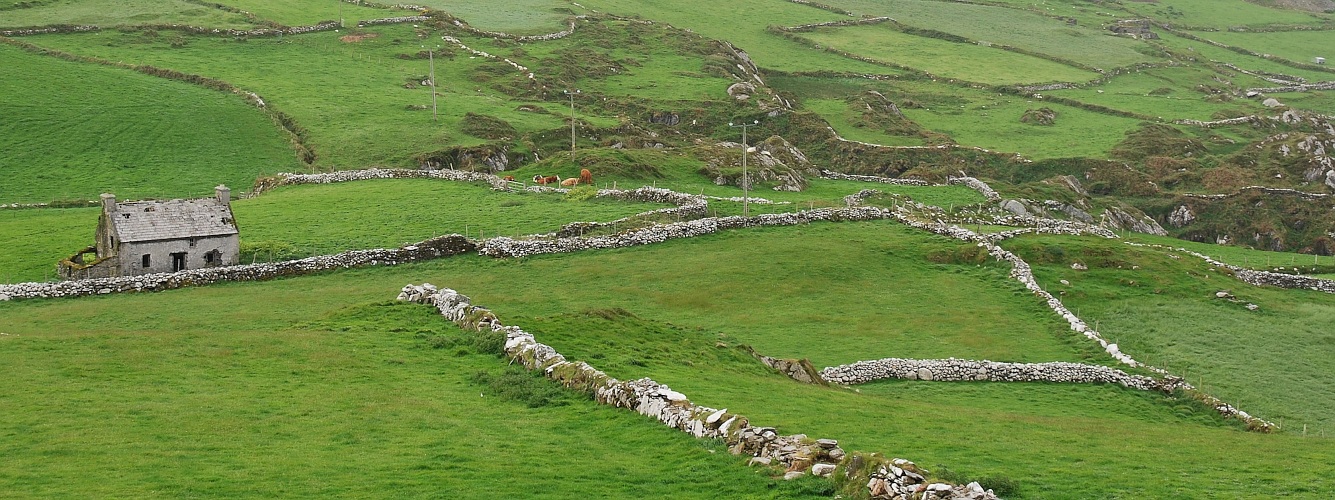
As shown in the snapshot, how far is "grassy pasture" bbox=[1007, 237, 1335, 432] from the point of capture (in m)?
45.2

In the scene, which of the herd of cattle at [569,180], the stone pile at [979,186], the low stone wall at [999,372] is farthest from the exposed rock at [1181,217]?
the low stone wall at [999,372]

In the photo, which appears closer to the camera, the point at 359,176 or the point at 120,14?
the point at 359,176

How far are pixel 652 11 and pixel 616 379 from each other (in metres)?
167

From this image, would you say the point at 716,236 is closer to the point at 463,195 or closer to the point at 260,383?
the point at 463,195

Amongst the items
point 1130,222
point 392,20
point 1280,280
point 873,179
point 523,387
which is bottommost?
point 1130,222

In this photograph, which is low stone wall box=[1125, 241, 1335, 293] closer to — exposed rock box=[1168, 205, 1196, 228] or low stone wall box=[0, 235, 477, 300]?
exposed rock box=[1168, 205, 1196, 228]

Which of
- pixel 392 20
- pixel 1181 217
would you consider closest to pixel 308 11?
pixel 392 20

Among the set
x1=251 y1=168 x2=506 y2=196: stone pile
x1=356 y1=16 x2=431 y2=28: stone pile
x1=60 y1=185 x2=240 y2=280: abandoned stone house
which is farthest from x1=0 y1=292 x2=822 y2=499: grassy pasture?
x1=356 y1=16 x2=431 y2=28: stone pile

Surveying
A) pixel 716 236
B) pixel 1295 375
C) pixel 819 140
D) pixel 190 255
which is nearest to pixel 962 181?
pixel 819 140

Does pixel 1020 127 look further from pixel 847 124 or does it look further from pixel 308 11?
pixel 308 11

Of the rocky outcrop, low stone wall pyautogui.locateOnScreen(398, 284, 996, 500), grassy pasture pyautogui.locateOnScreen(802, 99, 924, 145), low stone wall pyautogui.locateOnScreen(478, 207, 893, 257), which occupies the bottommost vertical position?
the rocky outcrop

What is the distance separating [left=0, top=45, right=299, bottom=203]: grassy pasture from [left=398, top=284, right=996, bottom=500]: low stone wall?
56.9 metres

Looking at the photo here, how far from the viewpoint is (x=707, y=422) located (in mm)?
25188

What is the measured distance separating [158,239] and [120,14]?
105367 millimetres
